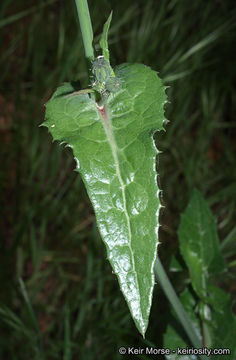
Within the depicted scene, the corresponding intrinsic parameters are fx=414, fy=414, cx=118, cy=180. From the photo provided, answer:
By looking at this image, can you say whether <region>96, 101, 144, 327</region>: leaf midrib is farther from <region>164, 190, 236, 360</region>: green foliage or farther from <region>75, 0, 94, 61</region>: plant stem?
<region>164, 190, 236, 360</region>: green foliage

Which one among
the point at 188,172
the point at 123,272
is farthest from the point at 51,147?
the point at 123,272

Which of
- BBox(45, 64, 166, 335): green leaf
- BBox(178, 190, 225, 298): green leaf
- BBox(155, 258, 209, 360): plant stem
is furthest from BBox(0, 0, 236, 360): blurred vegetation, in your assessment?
BBox(45, 64, 166, 335): green leaf

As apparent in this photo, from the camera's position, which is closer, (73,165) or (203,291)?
(203,291)

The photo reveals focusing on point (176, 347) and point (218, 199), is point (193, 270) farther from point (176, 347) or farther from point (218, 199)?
point (218, 199)

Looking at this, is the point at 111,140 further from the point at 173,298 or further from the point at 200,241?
the point at 200,241

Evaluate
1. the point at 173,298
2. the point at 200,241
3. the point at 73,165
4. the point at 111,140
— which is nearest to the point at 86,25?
the point at 111,140

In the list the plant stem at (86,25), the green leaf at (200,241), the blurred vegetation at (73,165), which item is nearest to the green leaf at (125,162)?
the plant stem at (86,25)
